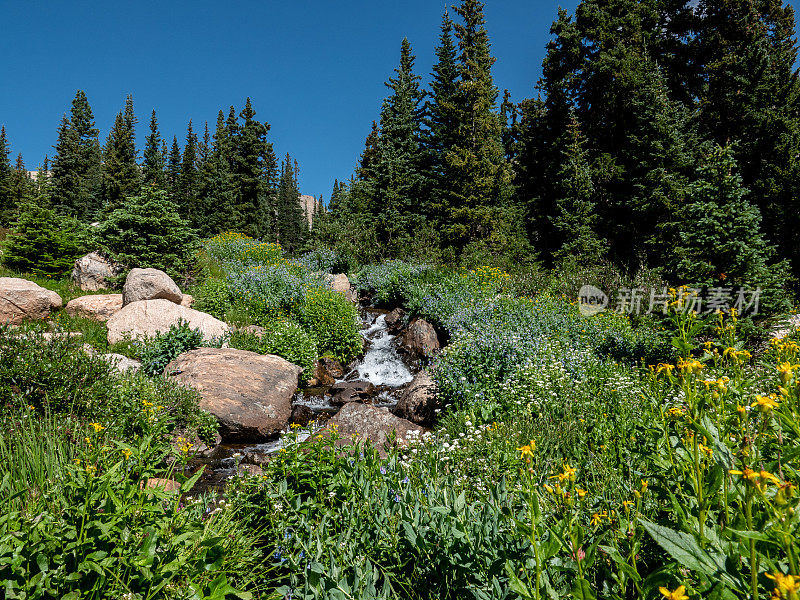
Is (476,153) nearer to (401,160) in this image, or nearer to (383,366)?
(401,160)

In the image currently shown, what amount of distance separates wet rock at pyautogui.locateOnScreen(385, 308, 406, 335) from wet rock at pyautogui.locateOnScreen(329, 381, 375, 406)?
3229mm

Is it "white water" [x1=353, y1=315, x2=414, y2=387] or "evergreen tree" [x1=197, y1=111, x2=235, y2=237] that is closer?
"white water" [x1=353, y1=315, x2=414, y2=387]

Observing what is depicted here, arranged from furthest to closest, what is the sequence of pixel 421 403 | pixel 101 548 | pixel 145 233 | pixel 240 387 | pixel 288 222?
Result: pixel 288 222 → pixel 145 233 → pixel 240 387 → pixel 421 403 → pixel 101 548

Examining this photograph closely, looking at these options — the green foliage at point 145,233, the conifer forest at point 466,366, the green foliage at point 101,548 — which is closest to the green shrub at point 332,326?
the conifer forest at point 466,366

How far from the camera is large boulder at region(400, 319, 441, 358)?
1058 cm

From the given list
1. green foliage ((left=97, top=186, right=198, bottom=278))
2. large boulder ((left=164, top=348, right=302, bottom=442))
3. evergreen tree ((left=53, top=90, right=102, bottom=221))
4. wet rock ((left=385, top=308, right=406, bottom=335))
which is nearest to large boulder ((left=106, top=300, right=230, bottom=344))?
large boulder ((left=164, top=348, right=302, bottom=442))

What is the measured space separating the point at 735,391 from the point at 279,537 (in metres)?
2.83

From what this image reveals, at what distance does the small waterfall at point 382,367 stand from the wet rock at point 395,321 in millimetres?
410

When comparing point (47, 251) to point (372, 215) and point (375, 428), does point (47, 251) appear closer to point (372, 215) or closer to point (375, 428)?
point (375, 428)

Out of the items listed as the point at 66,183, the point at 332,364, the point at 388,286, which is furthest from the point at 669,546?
the point at 66,183

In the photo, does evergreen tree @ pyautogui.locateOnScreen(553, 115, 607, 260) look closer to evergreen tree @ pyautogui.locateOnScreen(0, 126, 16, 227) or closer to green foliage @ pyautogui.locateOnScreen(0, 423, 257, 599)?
green foliage @ pyautogui.locateOnScreen(0, 423, 257, 599)

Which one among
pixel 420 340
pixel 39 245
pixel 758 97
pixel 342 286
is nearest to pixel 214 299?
pixel 342 286

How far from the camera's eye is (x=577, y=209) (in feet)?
65.8

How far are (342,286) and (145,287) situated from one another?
7307 mm
